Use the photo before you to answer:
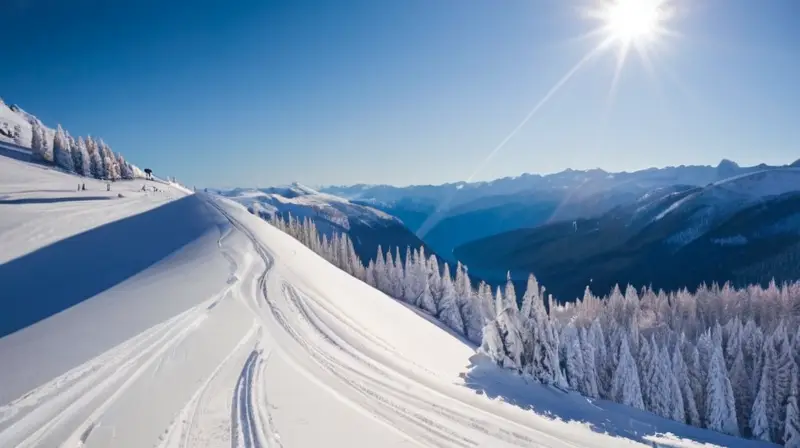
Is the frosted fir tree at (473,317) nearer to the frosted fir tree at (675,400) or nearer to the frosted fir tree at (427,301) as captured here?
the frosted fir tree at (427,301)

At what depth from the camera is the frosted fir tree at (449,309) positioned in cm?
5519

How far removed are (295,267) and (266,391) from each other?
27039mm

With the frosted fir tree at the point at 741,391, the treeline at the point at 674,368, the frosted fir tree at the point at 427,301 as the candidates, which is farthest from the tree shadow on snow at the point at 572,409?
the frosted fir tree at the point at 427,301

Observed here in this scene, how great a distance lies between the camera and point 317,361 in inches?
669

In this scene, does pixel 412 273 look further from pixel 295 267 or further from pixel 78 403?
pixel 78 403

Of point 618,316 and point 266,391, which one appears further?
point 618,316

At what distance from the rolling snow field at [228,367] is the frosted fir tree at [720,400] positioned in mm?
7295

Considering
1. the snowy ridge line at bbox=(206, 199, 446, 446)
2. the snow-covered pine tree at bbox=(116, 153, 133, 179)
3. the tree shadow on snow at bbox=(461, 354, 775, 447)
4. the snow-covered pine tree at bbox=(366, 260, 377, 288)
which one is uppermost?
the snow-covered pine tree at bbox=(116, 153, 133, 179)

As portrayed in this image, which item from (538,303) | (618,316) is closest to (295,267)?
(538,303)

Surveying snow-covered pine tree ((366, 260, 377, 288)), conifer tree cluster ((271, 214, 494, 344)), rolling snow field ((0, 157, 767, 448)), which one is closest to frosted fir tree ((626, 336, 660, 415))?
rolling snow field ((0, 157, 767, 448))

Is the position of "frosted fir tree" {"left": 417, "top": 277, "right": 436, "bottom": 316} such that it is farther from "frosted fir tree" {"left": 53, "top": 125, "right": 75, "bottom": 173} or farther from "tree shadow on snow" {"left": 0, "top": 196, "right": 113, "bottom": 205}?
"frosted fir tree" {"left": 53, "top": 125, "right": 75, "bottom": 173}

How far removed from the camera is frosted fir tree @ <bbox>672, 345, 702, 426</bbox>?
32312 mm

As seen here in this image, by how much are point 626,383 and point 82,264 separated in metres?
46.0

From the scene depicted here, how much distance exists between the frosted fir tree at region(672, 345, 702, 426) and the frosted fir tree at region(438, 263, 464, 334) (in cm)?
2660
